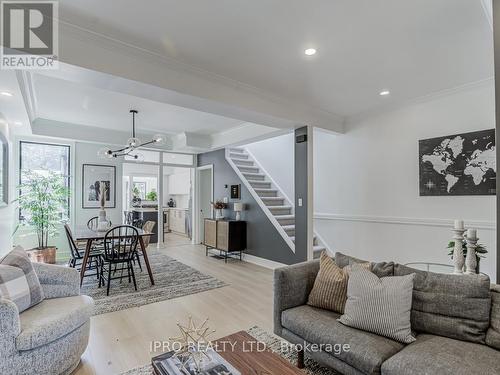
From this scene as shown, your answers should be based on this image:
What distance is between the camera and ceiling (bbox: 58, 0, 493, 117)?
6.95ft

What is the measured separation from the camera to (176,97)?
10.4 ft

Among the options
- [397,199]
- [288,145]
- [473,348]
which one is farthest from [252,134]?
[473,348]

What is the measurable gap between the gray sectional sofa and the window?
6.09 metres

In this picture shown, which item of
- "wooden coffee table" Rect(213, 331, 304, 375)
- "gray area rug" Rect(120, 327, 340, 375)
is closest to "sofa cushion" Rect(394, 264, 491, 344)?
"gray area rug" Rect(120, 327, 340, 375)

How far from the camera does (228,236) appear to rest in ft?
18.7

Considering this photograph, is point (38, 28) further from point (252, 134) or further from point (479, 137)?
point (479, 137)

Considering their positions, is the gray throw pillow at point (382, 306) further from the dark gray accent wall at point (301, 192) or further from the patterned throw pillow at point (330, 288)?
the dark gray accent wall at point (301, 192)

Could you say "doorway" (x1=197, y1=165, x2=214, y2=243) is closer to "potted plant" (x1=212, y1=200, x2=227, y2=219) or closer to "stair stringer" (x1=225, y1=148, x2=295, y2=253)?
"potted plant" (x1=212, y1=200, x2=227, y2=219)

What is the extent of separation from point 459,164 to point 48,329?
4686mm

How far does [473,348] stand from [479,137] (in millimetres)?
2976

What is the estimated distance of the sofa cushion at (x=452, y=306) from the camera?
160 centimetres

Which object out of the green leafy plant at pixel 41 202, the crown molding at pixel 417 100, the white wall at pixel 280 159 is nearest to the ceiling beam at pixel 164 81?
the crown molding at pixel 417 100

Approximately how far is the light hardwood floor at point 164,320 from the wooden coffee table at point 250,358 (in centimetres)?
104

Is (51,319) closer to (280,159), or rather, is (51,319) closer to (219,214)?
(219,214)
